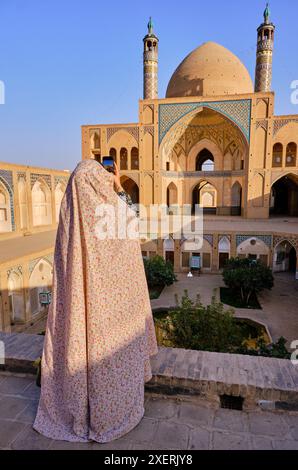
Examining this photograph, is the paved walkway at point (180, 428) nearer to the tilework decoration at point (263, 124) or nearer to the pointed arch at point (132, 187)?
the tilework decoration at point (263, 124)

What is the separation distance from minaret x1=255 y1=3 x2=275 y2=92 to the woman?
1729 centimetres

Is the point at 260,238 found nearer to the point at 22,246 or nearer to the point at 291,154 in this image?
the point at 291,154

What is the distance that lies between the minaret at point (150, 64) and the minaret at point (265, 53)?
5.39 meters

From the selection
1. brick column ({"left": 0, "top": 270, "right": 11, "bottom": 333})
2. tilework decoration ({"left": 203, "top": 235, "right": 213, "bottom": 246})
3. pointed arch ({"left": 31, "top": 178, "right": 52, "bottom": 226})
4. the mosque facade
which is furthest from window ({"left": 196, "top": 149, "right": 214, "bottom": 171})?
brick column ({"left": 0, "top": 270, "right": 11, "bottom": 333})

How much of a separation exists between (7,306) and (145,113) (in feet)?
39.7

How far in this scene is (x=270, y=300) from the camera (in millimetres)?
8578

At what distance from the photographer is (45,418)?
1523 millimetres

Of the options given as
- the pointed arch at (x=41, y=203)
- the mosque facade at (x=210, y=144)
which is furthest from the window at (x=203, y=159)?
the pointed arch at (x=41, y=203)

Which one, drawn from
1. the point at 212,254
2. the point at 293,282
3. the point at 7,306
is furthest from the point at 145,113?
the point at 7,306

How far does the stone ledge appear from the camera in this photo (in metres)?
1.69

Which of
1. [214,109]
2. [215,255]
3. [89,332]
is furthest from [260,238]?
[89,332]

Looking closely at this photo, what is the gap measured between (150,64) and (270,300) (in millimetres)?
14154

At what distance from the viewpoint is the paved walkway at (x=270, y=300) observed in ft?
22.2

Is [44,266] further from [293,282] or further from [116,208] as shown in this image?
[293,282]
